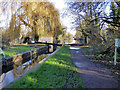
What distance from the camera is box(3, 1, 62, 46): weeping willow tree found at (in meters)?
9.15

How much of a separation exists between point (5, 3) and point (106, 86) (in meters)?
8.07

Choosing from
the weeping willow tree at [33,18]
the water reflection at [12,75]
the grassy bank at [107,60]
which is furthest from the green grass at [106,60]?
the weeping willow tree at [33,18]

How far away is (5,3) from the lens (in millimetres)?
7859

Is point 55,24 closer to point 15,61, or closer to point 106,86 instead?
point 15,61

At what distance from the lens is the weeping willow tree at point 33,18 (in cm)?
915

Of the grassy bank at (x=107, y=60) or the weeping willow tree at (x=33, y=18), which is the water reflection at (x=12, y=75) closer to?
the weeping willow tree at (x=33, y=18)

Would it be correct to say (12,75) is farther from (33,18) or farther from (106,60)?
(33,18)

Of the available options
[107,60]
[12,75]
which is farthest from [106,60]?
[12,75]

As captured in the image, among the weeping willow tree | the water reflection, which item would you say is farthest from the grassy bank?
the weeping willow tree

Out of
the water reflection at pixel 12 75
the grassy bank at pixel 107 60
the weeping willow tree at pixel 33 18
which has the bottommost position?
the water reflection at pixel 12 75

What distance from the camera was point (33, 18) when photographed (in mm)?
10984

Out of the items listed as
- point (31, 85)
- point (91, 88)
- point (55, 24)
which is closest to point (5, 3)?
point (55, 24)

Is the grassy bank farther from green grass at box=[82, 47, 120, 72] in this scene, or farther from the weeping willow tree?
the weeping willow tree

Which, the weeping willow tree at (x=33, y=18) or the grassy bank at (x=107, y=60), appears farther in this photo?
the weeping willow tree at (x=33, y=18)
